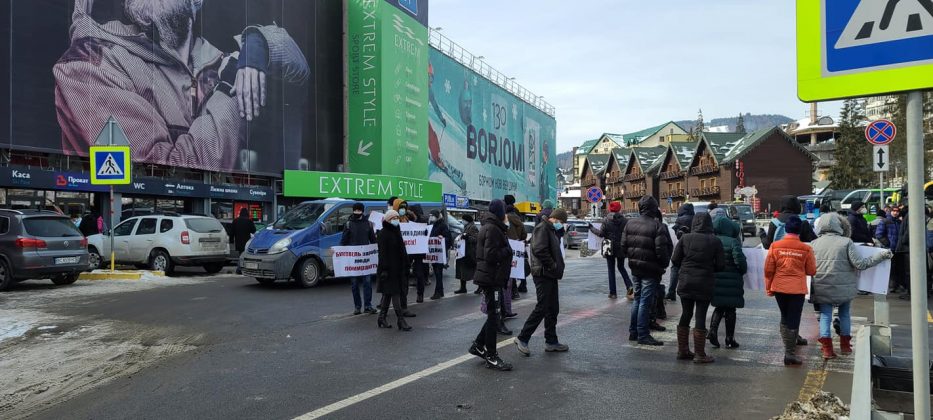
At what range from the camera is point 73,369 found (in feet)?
23.6

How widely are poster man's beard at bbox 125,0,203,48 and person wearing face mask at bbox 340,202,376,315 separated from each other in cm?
1962

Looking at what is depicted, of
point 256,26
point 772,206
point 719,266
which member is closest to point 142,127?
point 256,26

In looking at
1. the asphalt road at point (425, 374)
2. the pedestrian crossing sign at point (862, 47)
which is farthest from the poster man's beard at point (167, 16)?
the pedestrian crossing sign at point (862, 47)

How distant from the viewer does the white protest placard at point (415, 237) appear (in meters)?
12.9

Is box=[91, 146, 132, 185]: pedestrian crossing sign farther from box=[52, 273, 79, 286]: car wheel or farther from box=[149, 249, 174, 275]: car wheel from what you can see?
box=[149, 249, 174, 275]: car wheel

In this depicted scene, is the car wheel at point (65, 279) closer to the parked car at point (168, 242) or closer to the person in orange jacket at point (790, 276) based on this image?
the parked car at point (168, 242)

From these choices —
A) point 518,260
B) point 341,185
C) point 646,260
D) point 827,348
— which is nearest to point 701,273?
point 646,260

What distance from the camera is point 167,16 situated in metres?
27.4

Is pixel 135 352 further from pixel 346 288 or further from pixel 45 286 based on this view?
pixel 45 286

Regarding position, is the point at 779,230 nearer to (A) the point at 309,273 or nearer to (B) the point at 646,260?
(B) the point at 646,260

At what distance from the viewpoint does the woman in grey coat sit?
7.29 metres

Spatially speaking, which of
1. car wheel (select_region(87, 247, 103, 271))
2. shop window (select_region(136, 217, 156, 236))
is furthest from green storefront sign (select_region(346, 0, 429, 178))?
car wheel (select_region(87, 247, 103, 271))

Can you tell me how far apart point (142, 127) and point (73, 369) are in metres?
21.4

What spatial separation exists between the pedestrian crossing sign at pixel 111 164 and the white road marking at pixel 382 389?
12141mm
